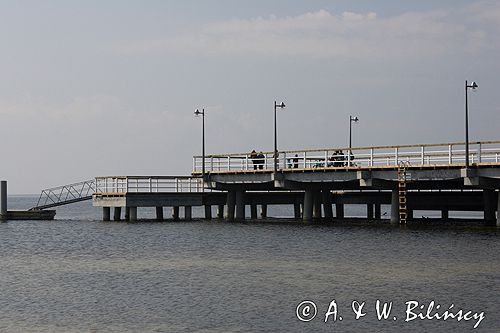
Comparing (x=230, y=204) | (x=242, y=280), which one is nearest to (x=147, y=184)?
(x=230, y=204)

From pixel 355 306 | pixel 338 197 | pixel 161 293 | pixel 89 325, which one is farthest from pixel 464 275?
pixel 338 197

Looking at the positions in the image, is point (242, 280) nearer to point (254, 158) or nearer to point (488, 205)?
point (488, 205)

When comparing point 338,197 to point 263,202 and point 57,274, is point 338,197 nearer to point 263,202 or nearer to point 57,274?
point 263,202

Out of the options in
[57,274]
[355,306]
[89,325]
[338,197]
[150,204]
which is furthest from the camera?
[338,197]

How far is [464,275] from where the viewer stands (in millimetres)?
30156

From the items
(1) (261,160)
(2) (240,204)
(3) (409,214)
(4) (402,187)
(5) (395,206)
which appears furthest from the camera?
(2) (240,204)

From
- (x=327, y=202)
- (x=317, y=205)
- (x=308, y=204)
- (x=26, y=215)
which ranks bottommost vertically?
(x=26, y=215)

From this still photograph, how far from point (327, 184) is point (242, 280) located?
111ft

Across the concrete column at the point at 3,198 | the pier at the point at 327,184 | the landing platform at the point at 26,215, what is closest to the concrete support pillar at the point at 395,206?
the pier at the point at 327,184

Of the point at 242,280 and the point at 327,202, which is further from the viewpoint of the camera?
the point at 327,202

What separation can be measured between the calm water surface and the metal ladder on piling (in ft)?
16.6

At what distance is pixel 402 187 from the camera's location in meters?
56.2

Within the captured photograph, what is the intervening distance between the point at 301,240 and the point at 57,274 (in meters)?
17.2

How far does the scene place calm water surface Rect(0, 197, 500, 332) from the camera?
21922mm
